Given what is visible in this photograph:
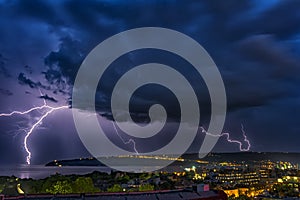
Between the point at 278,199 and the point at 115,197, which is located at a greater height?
the point at 115,197

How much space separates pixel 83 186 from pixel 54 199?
1972 cm

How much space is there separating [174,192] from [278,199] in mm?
34510

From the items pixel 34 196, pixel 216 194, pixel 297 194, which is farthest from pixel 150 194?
pixel 297 194

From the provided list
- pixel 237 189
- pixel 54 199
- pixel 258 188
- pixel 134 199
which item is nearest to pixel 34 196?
pixel 54 199

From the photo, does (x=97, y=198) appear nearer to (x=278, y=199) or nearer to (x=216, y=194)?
(x=216, y=194)

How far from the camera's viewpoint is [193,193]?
23.9 metres

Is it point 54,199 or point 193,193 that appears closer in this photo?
point 54,199

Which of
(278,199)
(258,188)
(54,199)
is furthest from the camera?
(258,188)

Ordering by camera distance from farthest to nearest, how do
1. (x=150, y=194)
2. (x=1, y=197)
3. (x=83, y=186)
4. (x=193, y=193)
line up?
(x=83, y=186) → (x=193, y=193) → (x=150, y=194) → (x=1, y=197)

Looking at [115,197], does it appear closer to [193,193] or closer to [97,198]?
[97,198]

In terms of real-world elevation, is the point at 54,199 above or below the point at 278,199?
above

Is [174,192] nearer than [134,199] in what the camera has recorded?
No

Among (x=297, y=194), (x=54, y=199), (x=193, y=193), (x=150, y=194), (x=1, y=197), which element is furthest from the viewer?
(x=297, y=194)

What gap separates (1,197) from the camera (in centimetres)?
1819
